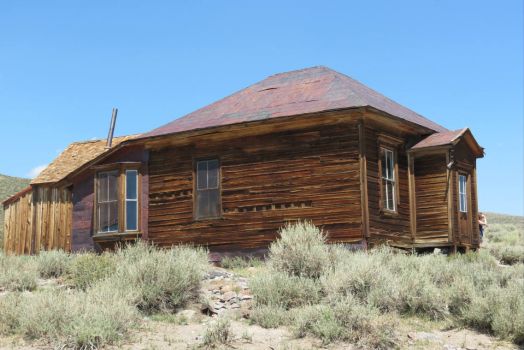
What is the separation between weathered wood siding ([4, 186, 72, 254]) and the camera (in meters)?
21.8

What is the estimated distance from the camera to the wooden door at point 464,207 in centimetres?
1831

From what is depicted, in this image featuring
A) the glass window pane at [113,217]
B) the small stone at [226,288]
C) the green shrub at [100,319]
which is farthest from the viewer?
the glass window pane at [113,217]

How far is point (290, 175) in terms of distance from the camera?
16453 millimetres

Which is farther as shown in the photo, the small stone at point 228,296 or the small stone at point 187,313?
the small stone at point 228,296

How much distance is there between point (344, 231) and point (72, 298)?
23.0 ft

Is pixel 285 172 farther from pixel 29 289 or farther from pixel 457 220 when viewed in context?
pixel 29 289

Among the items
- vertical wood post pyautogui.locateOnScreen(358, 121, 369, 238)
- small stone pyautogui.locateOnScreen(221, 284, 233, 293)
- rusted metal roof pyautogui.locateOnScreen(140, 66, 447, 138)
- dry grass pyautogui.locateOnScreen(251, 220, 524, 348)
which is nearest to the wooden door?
rusted metal roof pyautogui.locateOnScreen(140, 66, 447, 138)

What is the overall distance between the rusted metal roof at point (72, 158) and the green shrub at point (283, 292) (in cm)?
1283

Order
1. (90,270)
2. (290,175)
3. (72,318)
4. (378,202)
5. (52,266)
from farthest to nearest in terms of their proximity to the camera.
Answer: (290,175)
(378,202)
(52,266)
(90,270)
(72,318)

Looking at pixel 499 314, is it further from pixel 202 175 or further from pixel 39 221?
pixel 39 221

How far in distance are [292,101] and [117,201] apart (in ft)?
17.4

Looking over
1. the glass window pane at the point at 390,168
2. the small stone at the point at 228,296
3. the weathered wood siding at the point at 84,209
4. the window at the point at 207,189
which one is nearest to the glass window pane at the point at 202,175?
the window at the point at 207,189

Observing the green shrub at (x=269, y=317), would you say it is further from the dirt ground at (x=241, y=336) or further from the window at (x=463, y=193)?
the window at (x=463, y=193)

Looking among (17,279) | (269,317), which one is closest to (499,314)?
(269,317)
